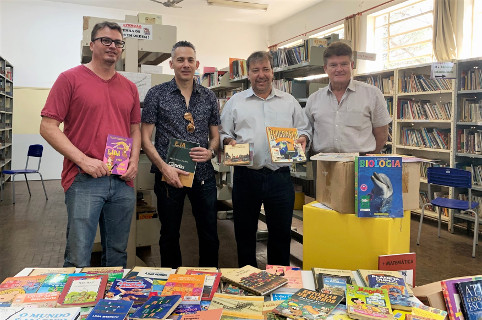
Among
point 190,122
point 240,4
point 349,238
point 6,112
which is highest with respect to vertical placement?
point 240,4

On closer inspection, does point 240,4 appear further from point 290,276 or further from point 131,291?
point 131,291

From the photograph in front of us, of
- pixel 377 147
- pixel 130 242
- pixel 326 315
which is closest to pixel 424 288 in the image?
pixel 326 315

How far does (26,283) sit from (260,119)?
1.57m

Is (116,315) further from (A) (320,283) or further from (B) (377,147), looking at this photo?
(B) (377,147)

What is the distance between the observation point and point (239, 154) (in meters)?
2.33

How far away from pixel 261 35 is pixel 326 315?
11.4 metres

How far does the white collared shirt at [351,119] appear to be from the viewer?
2.45 meters

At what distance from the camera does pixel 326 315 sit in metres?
1.33

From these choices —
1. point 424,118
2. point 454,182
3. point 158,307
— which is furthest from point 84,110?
point 424,118

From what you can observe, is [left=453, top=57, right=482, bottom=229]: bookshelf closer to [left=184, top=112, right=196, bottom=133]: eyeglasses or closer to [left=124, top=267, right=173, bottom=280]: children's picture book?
[left=184, top=112, right=196, bottom=133]: eyeglasses

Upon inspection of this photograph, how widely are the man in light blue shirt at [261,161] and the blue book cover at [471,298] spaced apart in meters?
1.16

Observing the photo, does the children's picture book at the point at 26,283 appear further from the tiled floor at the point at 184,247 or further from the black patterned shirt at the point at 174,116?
the tiled floor at the point at 184,247

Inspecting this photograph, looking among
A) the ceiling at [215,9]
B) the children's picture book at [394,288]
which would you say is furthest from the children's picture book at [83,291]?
the ceiling at [215,9]

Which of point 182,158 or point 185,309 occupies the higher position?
point 182,158
